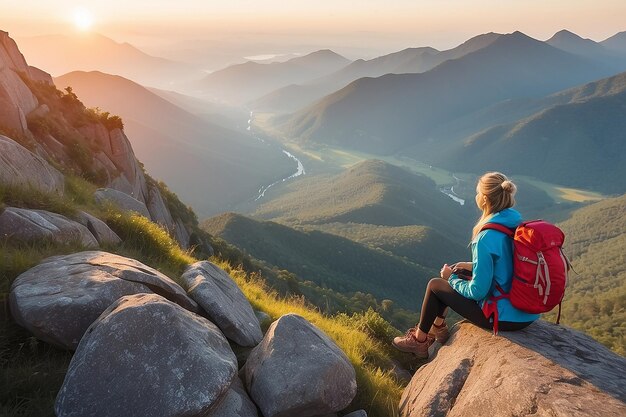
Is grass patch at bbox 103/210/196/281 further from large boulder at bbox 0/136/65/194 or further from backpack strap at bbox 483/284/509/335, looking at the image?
backpack strap at bbox 483/284/509/335

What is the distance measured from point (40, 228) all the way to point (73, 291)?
2763mm

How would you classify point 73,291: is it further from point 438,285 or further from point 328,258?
point 328,258

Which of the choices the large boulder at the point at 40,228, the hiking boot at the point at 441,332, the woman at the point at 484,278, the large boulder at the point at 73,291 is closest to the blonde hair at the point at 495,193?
the woman at the point at 484,278

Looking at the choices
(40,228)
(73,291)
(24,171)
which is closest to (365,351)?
(73,291)

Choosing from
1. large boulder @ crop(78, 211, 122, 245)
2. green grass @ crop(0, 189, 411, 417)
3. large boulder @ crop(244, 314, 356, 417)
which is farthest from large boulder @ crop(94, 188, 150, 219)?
large boulder @ crop(244, 314, 356, 417)

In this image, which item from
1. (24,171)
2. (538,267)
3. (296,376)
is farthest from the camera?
(24,171)

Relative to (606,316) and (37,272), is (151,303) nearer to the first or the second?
(37,272)

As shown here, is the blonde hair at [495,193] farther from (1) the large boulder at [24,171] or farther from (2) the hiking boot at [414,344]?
(1) the large boulder at [24,171]

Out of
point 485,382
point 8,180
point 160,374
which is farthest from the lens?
point 8,180

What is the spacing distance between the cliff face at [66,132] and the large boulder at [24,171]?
5.60 m

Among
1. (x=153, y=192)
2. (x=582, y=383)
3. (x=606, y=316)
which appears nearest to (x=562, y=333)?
(x=582, y=383)

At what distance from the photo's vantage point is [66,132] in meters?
22.4

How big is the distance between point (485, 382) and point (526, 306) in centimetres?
150

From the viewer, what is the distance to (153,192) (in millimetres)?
29922
